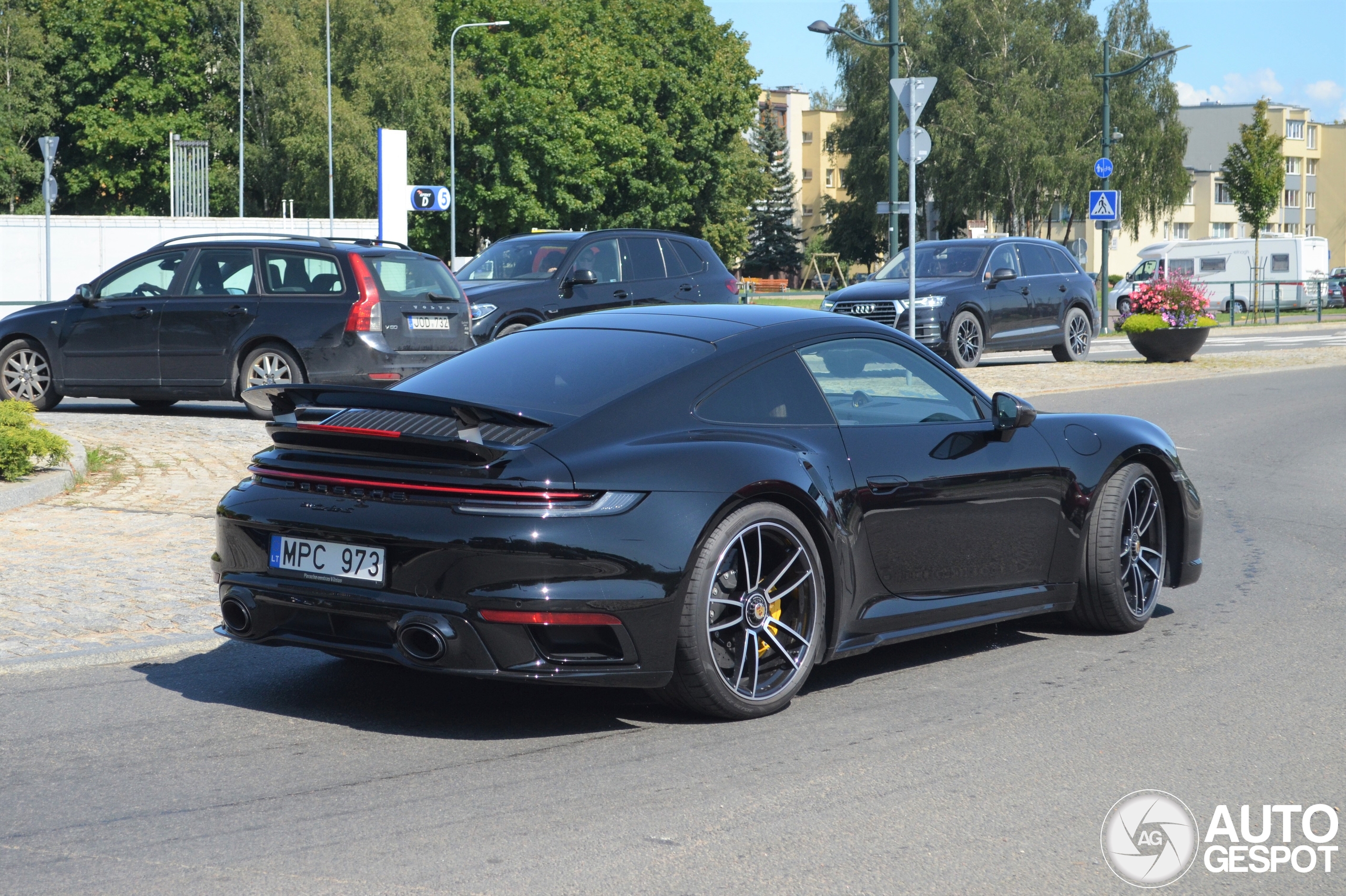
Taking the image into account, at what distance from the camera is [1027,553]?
6.23m

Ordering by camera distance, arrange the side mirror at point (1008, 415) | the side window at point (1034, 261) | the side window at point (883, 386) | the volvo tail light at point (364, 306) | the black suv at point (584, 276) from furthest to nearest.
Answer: the side window at point (1034, 261)
the black suv at point (584, 276)
the volvo tail light at point (364, 306)
the side mirror at point (1008, 415)
the side window at point (883, 386)

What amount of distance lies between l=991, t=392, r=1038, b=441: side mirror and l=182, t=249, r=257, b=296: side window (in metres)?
10.3

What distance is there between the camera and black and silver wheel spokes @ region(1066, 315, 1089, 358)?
24094mm

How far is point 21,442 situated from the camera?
9984 millimetres

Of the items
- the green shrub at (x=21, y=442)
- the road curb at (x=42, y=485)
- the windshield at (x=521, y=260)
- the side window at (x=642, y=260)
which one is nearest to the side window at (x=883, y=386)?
the road curb at (x=42, y=485)

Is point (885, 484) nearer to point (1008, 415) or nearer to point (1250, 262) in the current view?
point (1008, 415)

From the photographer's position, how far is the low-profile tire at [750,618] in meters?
4.93

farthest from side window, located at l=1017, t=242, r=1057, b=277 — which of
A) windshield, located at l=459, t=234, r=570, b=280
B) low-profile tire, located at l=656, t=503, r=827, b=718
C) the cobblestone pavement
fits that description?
low-profile tire, located at l=656, t=503, r=827, b=718

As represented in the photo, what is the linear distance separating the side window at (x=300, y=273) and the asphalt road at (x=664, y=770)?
8.67 metres

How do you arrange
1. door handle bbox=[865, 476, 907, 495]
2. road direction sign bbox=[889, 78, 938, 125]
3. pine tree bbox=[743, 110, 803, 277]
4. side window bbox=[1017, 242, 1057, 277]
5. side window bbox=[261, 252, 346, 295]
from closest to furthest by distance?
door handle bbox=[865, 476, 907, 495] → side window bbox=[261, 252, 346, 295] → road direction sign bbox=[889, 78, 938, 125] → side window bbox=[1017, 242, 1057, 277] → pine tree bbox=[743, 110, 803, 277]

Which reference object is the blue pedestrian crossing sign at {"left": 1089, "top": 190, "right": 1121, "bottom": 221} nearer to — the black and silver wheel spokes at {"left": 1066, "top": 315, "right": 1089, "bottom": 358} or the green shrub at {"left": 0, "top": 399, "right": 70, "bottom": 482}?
the black and silver wheel spokes at {"left": 1066, "top": 315, "right": 1089, "bottom": 358}

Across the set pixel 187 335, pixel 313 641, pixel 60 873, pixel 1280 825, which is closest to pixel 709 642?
pixel 313 641

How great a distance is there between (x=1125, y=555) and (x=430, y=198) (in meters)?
25.5

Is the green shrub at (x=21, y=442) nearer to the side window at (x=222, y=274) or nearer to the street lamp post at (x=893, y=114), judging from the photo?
the side window at (x=222, y=274)
